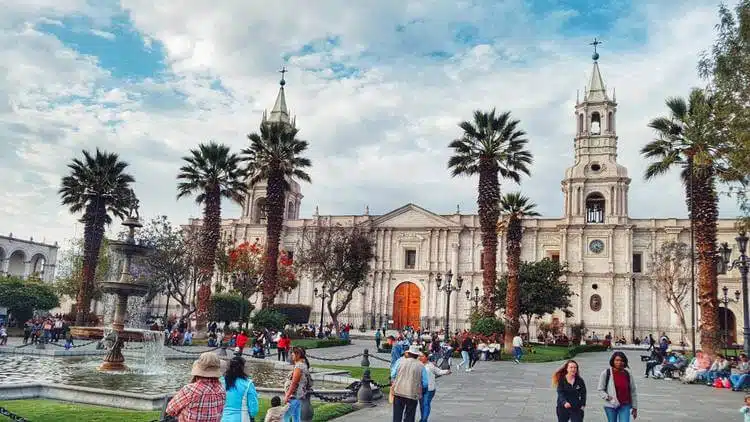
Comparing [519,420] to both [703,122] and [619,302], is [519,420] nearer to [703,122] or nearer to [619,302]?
[703,122]

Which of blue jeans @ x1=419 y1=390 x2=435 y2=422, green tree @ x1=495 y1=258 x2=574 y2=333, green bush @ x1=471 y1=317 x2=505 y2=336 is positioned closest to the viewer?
blue jeans @ x1=419 y1=390 x2=435 y2=422

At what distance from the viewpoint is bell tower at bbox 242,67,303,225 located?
193ft

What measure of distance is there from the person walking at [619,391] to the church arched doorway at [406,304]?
46.0 metres

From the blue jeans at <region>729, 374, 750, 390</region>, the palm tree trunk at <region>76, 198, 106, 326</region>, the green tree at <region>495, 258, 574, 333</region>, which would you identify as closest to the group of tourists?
the blue jeans at <region>729, 374, 750, 390</region>

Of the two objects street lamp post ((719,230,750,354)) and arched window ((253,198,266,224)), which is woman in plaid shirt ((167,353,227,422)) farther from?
arched window ((253,198,266,224))

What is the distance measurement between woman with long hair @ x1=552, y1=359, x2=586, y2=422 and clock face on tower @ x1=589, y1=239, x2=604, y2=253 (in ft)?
150

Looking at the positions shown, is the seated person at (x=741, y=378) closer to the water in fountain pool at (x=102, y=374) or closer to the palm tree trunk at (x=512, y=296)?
the water in fountain pool at (x=102, y=374)

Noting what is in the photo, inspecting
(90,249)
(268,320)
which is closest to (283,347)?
(268,320)

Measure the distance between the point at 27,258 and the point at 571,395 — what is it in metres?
72.4

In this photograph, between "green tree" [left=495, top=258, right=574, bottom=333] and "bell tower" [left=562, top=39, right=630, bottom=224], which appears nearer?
"green tree" [left=495, top=258, right=574, bottom=333]

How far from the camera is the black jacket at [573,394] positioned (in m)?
7.82

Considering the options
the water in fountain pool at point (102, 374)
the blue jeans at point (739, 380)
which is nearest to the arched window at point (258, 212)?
the water in fountain pool at point (102, 374)

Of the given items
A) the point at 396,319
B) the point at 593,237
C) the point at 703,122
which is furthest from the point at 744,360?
the point at 396,319

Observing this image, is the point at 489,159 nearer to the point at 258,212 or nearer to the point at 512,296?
the point at 512,296
